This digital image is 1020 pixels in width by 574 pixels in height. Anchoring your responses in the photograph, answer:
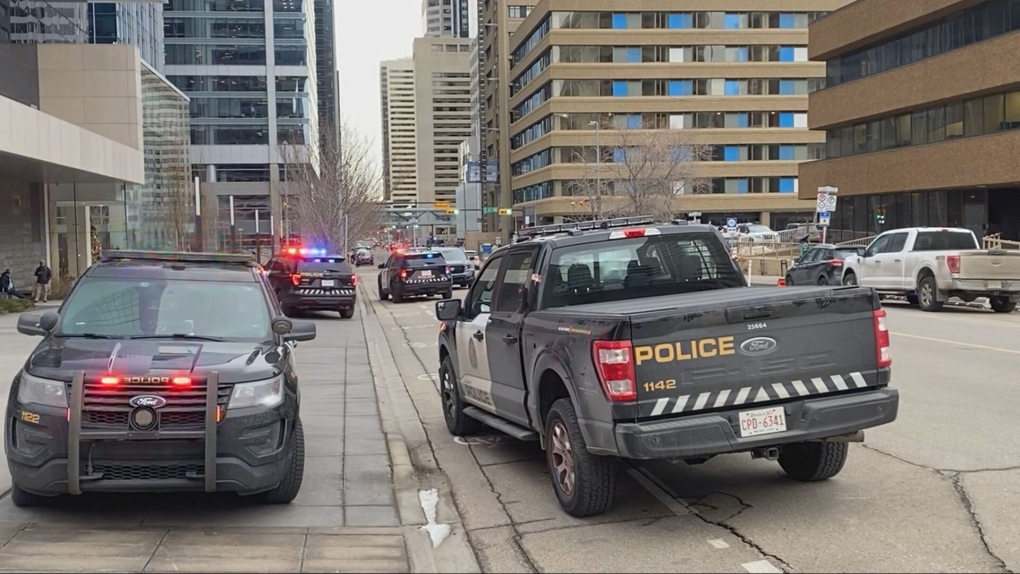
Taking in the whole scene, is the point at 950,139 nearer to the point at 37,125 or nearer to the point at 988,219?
the point at 988,219

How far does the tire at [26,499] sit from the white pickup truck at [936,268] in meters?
19.1

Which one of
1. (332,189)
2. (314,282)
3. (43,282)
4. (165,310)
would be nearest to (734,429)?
(165,310)

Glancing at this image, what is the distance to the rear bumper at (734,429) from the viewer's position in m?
5.34

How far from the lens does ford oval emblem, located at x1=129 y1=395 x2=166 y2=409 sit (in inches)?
220

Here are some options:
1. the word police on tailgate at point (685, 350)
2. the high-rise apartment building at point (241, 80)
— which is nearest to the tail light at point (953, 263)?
the word police on tailgate at point (685, 350)

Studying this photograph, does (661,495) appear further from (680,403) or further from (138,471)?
(138,471)

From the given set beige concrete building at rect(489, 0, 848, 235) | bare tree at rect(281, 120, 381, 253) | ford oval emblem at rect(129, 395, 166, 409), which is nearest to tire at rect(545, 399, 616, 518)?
ford oval emblem at rect(129, 395, 166, 409)

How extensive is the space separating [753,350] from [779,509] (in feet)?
4.09

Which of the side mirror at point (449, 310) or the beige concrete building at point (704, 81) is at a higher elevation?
the beige concrete building at point (704, 81)

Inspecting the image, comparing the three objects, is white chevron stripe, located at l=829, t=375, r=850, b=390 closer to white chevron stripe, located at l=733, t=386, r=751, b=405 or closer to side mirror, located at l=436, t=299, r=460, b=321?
white chevron stripe, located at l=733, t=386, r=751, b=405

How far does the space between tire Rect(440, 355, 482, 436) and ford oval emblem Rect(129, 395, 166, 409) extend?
365 centimetres

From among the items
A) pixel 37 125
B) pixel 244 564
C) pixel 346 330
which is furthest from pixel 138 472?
pixel 37 125

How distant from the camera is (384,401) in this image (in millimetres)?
11352

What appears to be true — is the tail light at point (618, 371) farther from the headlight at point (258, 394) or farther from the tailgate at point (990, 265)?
the tailgate at point (990, 265)
